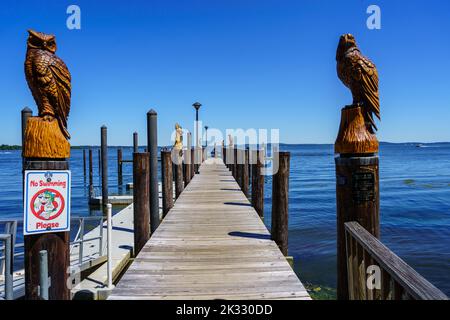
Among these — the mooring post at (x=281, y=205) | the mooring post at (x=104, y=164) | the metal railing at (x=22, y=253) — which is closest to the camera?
the metal railing at (x=22, y=253)

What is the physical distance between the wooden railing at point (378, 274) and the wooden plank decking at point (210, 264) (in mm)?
851

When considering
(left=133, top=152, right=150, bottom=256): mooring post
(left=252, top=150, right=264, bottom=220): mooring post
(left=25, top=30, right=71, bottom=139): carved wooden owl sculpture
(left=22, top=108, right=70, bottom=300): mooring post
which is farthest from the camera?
(left=252, top=150, right=264, bottom=220): mooring post

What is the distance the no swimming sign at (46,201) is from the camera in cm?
281

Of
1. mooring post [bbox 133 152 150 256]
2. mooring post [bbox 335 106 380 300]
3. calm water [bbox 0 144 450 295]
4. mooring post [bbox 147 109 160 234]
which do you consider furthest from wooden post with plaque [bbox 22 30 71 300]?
calm water [bbox 0 144 450 295]

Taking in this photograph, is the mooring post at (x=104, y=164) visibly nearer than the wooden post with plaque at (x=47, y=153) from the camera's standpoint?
No

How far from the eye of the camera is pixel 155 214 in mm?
7633

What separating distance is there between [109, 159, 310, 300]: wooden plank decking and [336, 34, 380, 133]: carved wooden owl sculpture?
1923mm

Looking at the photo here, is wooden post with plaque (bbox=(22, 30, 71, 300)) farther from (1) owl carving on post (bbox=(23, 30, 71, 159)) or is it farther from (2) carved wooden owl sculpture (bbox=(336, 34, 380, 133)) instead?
(2) carved wooden owl sculpture (bbox=(336, 34, 380, 133))

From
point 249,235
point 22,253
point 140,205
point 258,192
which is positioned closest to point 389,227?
point 258,192

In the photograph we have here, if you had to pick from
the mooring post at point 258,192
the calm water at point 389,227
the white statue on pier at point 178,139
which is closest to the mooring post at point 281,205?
the mooring post at point 258,192

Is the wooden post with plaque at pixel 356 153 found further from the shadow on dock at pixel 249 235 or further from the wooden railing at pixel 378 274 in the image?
the shadow on dock at pixel 249 235

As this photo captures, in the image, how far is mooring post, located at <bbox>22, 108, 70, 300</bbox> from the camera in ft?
9.58

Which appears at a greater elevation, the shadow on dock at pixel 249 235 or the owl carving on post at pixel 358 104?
the owl carving on post at pixel 358 104
